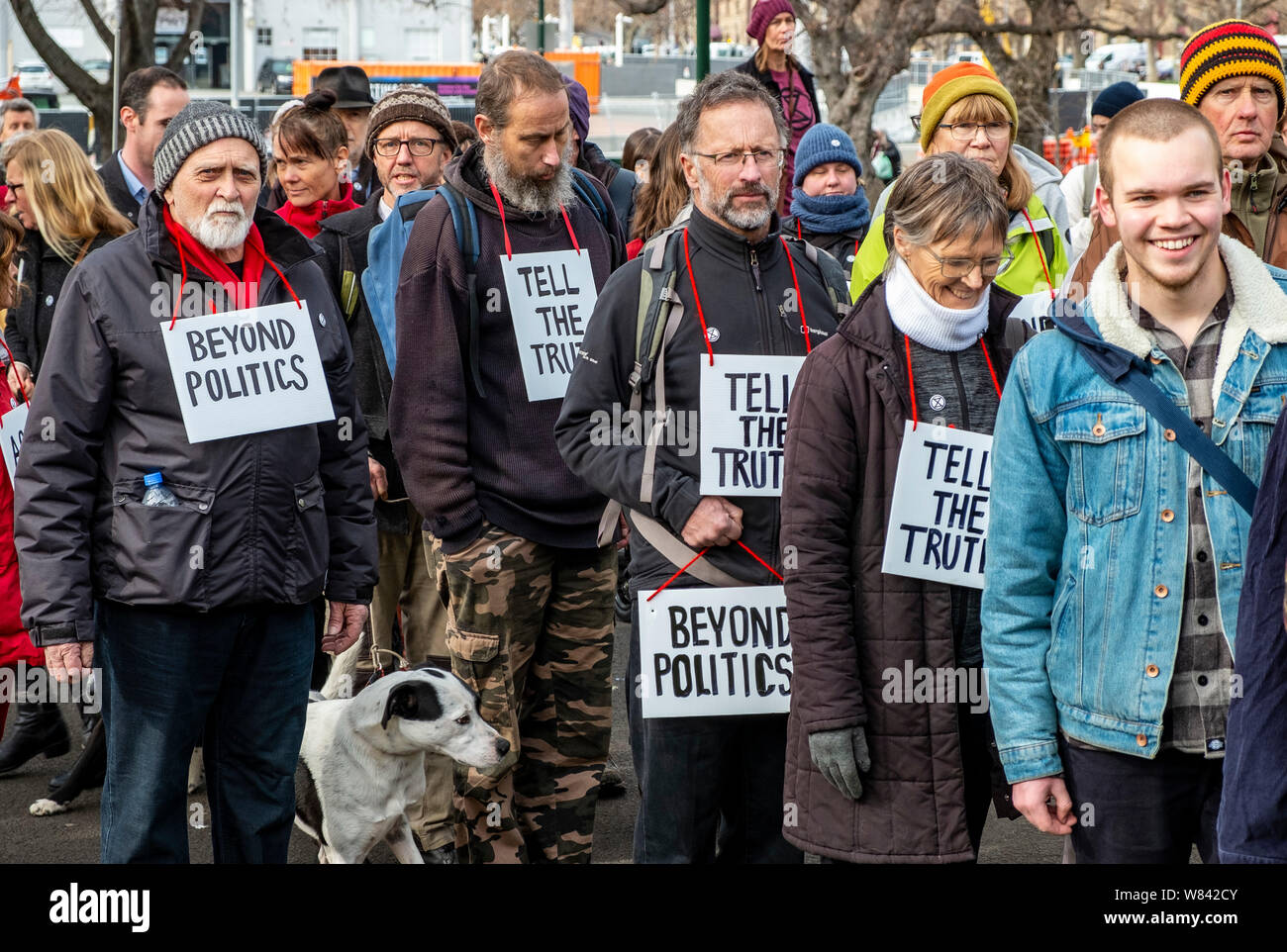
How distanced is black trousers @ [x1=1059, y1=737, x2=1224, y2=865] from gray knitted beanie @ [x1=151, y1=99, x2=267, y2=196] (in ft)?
8.72

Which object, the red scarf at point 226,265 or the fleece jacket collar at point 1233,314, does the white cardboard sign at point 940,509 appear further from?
the red scarf at point 226,265

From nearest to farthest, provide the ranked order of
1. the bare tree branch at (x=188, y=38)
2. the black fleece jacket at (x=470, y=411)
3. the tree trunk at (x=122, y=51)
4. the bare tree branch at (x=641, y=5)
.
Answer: the black fleece jacket at (x=470, y=411), the bare tree branch at (x=641, y=5), the tree trunk at (x=122, y=51), the bare tree branch at (x=188, y=38)

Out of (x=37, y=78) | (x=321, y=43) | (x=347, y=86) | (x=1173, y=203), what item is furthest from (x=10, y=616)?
(x=321, y=43)

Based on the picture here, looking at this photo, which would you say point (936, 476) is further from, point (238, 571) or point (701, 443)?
point (238, 571)

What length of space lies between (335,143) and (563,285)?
7.60 feet

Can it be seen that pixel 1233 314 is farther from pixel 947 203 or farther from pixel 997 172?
pixel 997 172

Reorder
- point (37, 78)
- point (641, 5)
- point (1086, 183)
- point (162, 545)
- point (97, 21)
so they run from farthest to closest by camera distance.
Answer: point (37, 78), point (97, 21), point (641, 5), point (1086, 183), point (162, 545)

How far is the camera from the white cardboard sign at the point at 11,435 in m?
4.62

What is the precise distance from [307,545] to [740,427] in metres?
1.20

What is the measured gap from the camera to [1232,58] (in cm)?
496

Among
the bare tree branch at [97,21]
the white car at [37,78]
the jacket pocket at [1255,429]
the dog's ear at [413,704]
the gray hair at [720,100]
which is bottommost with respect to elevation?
the dog's ear at [413,704]

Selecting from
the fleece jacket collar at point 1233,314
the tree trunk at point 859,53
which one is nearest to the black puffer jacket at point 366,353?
the fleece jacket collar at point 1233,314

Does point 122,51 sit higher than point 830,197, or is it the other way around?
point 122,51

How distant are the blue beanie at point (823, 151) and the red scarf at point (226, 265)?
3.46m
